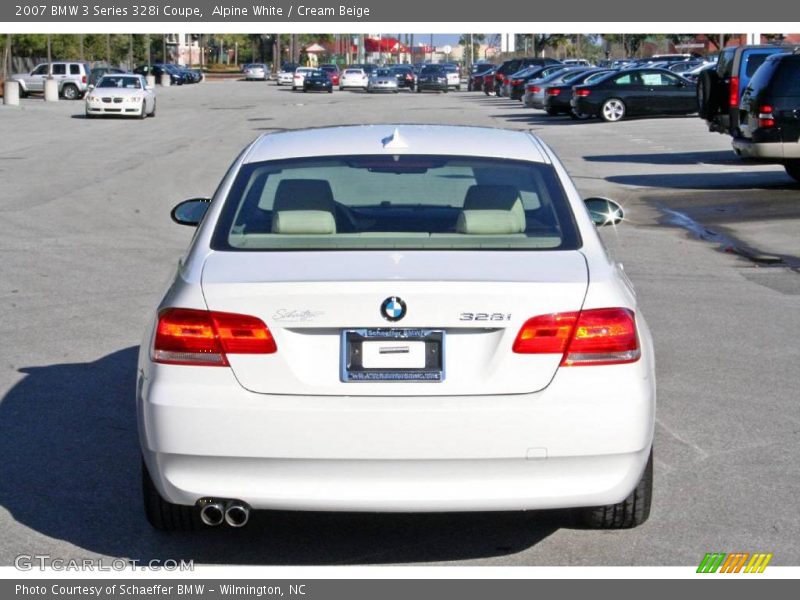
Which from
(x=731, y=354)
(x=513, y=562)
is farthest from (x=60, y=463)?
(x=731, y=354)

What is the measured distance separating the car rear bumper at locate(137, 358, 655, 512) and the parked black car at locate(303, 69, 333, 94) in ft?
221

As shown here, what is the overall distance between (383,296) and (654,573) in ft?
4.68

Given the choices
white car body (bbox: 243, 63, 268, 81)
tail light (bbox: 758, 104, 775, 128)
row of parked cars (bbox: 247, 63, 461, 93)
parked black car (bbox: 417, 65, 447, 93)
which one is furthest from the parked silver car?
tail light (bbox: 758, 104, 775, 128)

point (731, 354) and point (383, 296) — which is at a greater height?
point (383, 296)

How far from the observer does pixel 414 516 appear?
5531 millimetres

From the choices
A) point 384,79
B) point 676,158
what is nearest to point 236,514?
point 676,158

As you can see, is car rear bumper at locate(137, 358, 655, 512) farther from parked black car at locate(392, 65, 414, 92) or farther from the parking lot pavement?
parked black car at locate(392, 65, 414, 92)

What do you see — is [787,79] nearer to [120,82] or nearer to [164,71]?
[120,82]

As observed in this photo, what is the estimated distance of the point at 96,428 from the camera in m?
6.85

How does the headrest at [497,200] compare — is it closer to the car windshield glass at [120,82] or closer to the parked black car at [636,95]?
the parked black car at [636,95]

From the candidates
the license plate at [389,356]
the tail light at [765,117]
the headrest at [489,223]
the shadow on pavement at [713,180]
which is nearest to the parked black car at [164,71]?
the shadow on pavement at [713,180]

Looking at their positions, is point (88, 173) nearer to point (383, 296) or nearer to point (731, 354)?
point (731, 354)

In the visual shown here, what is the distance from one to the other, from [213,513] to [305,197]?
1.44 meters

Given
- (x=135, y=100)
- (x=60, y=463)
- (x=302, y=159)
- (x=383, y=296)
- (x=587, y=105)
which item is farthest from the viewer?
(x=135, y=100)
